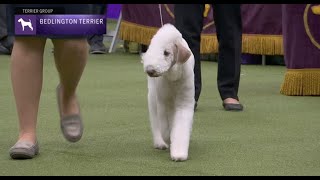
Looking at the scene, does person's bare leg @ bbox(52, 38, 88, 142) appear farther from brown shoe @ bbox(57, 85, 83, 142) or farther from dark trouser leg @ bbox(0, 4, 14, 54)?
dark trouser leg @ bbox(0, 4, 14, 54)

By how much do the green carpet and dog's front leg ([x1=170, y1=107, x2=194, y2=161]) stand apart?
0.04m

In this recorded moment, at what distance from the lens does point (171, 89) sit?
2.65 metres

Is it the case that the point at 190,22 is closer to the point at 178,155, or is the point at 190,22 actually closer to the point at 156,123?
the point at 156,123

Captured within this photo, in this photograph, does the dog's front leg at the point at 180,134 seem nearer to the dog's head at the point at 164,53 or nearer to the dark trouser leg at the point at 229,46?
the dog's head at the point at 164,53

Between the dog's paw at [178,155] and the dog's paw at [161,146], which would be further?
the dog's paw at [161,146]

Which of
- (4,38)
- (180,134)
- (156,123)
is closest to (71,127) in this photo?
(156,123)

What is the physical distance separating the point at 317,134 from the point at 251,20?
305 cm

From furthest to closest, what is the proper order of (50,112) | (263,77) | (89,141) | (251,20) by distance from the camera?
1. (251,20)
2. (263,77)
3. (50,112)
4. (89,141)

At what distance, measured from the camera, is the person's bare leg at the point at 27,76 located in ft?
8.54

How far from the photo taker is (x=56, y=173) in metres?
2.36

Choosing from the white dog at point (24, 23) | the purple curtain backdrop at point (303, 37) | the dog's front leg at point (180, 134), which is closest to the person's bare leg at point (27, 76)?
the white dog at point (24, 23)
